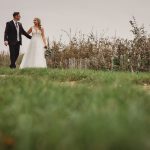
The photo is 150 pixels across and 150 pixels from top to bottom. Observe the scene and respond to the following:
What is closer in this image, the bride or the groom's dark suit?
the groom's dark suit

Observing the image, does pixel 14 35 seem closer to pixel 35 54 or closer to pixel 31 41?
pixel 31 41

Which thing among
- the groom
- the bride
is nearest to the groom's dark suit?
the groom

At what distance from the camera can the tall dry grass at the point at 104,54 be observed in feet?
48.3

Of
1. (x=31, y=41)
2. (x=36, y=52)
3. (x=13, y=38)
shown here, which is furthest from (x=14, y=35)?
(x=36, y=52)

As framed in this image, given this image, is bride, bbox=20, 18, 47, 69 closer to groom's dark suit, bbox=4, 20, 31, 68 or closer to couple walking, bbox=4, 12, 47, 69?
couple walking, bbox=4, 12, 47, 69

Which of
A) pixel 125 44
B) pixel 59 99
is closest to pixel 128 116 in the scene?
pixel 59 99

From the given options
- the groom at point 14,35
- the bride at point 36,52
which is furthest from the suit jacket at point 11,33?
the bride at point 36,52

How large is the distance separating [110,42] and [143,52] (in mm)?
2570

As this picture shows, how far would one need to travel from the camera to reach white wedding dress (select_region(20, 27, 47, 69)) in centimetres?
Answer: 1530

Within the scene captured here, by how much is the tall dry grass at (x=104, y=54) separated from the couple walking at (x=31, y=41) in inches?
98.7

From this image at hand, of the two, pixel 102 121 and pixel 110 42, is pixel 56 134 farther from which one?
pixel 110 42

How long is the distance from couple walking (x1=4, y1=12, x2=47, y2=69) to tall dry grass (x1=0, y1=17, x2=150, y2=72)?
98.7 inches

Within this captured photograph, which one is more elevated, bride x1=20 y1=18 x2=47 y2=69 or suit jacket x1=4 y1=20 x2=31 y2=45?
suit jacket x1=4 y1=20 x2=31 y2=45

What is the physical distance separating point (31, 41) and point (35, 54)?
50cm
